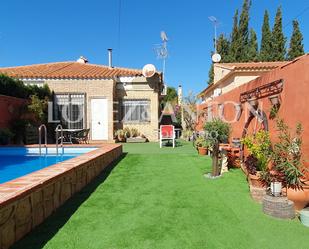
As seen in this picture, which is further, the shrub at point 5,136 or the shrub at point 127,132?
the shrub at point 127,132

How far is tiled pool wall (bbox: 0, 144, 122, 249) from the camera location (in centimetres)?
334

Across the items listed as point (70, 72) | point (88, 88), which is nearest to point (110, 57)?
point (70, 72)

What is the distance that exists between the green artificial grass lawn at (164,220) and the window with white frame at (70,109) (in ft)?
38.8

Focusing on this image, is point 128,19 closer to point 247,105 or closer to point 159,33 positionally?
point 159,33

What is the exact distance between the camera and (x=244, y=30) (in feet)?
117

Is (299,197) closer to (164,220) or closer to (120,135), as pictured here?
(164,220)

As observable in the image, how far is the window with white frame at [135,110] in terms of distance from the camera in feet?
62.8

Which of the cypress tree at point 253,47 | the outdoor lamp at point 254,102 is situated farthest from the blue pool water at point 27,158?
the cypress tree at point 253,47

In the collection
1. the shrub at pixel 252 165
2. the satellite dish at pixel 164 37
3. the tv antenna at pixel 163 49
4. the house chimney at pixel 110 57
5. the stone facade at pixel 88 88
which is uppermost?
the satellite dish at pixel 164 37

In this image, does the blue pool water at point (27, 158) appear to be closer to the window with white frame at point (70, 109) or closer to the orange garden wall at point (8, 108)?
the orange garden wall at point (8, 108)

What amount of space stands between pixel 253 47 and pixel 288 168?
32.4 metres

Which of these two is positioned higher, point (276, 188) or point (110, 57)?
point (110, 57)

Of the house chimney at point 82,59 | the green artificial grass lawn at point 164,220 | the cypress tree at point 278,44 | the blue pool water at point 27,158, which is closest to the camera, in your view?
the green artificial grass lawn at point 164,220

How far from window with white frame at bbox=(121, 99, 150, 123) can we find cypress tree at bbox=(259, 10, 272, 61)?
19660mm
